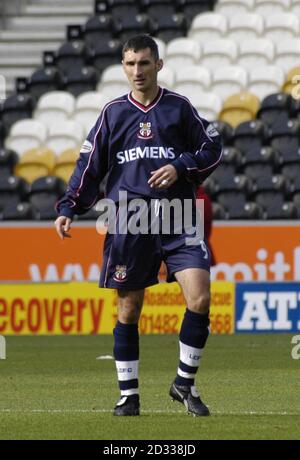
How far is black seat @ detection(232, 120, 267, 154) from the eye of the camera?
66.2 feet

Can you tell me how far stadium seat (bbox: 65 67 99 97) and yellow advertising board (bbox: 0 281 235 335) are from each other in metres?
6.53

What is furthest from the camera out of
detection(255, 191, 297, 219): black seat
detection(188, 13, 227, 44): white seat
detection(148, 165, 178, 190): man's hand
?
detection(188, 13, 227, 44): white seat

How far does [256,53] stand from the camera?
22.0 meters

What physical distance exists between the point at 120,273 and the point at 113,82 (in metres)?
14.5

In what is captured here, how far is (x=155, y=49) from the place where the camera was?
8.00m

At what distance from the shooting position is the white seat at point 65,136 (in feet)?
69.5

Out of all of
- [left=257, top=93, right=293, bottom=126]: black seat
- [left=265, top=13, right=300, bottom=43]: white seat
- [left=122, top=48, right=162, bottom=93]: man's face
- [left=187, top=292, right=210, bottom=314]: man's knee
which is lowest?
[left=187, top=292, right=210, bottom=314]: man's knee

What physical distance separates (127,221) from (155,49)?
3.31 ft

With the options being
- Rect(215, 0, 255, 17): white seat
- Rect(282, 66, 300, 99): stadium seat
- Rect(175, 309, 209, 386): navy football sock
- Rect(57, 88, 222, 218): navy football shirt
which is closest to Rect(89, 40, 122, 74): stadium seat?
Rect(215, 0, 255, 17): white seat

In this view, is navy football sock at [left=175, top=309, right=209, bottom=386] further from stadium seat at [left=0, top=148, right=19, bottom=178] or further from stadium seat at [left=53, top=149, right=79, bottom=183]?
stadium seat at [left=0, top=148, right=19, bottom=178]

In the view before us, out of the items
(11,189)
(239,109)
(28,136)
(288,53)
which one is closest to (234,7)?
(288,53)

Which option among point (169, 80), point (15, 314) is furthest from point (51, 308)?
point (169, 80)

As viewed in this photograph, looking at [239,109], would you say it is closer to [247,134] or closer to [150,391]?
[247,134]
